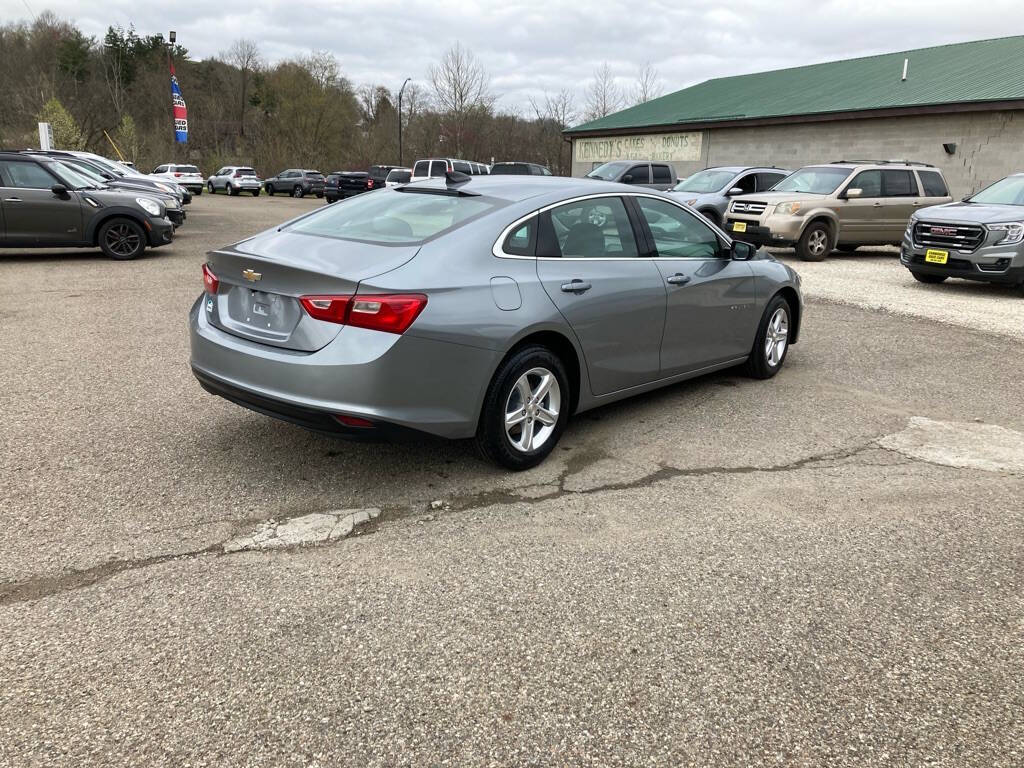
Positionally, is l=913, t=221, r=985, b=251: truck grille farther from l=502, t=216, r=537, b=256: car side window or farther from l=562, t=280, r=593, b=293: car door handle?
l=502, t=216, r=537, b=256: car side window

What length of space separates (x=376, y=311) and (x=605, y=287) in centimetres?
158

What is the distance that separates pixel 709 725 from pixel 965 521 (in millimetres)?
2278

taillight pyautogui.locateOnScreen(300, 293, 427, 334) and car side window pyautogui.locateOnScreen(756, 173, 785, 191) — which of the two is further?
car side window pyautogui.locateOnScreen(756, 173, 785, 191)

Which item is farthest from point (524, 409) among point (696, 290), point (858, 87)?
point (858, 87)

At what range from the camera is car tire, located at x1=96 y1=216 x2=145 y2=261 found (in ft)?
42.8

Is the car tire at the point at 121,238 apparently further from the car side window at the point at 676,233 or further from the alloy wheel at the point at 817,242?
the alloy wheel at the point at 817,242

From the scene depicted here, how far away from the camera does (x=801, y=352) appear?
770 centimetres

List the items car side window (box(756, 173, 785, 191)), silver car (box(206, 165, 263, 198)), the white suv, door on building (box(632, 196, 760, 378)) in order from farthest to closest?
silver car (box(206, 165, 263, 198))
the white suv
car side window (box(756, 173, 785, 191))
door on building (box(632, 196, 760, 378))

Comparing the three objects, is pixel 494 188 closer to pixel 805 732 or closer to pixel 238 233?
pixel 805 732

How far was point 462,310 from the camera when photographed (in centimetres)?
383

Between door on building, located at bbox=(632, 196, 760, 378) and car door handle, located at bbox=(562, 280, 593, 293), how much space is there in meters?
0.83

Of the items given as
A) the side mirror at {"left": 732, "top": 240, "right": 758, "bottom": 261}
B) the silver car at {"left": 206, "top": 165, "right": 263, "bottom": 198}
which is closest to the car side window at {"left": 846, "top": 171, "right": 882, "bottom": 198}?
the side mirror at {"left": 732, "top": 240, "right": 758, "bottom": 261}

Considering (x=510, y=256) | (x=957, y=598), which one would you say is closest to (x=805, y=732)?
(x=957, y=598)

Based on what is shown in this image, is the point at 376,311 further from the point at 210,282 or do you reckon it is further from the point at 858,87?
the point at 858,87
